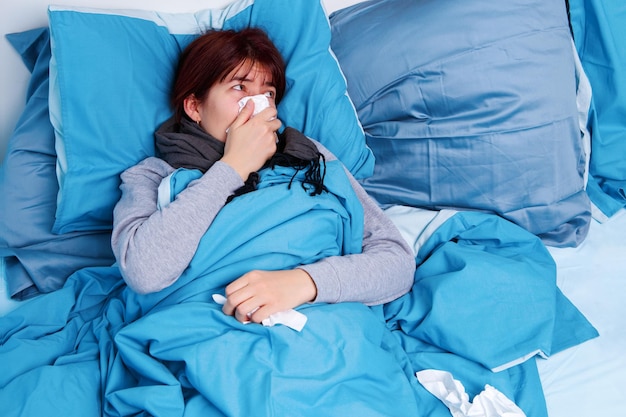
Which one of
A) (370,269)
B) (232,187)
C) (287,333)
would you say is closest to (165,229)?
(232,187)

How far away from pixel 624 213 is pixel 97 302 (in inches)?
50.4

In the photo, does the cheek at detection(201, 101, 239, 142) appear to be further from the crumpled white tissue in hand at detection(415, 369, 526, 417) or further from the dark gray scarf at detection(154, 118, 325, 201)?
the crumpled white tissue in hand at detection(415, 369, 526, 417)

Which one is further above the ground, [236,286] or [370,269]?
[236,286]

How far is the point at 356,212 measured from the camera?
3.65ft

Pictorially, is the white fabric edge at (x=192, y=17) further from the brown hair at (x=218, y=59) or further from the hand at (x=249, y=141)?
the hand at (x=249, y=141)

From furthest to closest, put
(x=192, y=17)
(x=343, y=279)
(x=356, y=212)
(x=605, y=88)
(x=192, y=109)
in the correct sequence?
(x=605, y=88)
(x=192, y=17)
(x=192, y=109)
(x=356, y=212)
(x=343, y=279)

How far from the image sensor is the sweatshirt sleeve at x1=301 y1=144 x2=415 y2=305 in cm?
99

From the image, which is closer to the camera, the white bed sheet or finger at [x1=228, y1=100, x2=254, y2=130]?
the white bed sheet

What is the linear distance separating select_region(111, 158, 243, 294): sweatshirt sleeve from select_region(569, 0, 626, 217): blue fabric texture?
97cm

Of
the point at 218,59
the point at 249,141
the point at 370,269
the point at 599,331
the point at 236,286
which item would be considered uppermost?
the point at 218,59

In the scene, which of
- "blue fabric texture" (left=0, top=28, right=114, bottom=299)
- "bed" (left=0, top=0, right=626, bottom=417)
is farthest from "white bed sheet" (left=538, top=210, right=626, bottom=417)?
"blue fabric texture" (left=0, top=28, right=114, bottom=299)

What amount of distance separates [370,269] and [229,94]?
446 millimetres

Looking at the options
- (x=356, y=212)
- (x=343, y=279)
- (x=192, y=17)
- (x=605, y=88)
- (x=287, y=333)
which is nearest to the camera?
(x=287, y=333)

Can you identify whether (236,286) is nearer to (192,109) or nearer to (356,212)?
(356,212)
